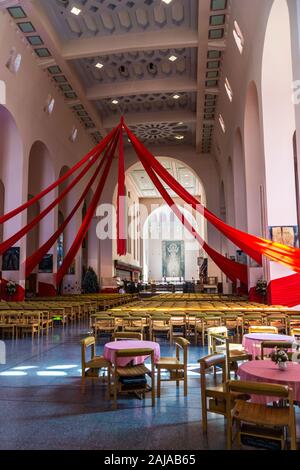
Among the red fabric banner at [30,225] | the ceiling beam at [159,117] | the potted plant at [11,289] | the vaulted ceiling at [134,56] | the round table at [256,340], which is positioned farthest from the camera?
Answer: the ceiling beam at [159,117]

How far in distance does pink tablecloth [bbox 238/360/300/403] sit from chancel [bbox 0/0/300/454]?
0.02 metres

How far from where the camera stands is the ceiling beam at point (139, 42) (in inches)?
556

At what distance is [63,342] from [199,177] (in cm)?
1924

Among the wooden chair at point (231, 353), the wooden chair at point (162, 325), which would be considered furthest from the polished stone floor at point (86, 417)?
the wooden chair at point (162, 325)

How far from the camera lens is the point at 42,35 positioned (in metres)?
13.7

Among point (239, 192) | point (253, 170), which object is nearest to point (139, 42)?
point (253, 170)

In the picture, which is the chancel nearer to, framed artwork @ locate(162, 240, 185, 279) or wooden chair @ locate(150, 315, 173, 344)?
wooden chair @ locate(150, 315, 173, 344)

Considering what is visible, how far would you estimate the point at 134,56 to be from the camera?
16.4m

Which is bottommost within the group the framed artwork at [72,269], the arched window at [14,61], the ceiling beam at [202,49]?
the framed artwork at [72,269]

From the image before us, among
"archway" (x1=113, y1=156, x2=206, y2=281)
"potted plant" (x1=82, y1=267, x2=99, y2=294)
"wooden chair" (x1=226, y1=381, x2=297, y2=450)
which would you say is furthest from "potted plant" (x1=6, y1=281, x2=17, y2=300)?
"archway" (x1=113, y1=156, x2=206, y2=281)

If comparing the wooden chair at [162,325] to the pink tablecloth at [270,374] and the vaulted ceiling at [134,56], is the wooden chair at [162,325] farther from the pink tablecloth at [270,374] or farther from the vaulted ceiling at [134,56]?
the vaulted ceiling at [134,56]

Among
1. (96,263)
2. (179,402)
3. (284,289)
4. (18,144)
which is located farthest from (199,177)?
(179,402)

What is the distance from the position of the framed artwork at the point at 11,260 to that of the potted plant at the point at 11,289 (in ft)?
1.94

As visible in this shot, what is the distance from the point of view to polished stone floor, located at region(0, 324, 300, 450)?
10.7 feet
